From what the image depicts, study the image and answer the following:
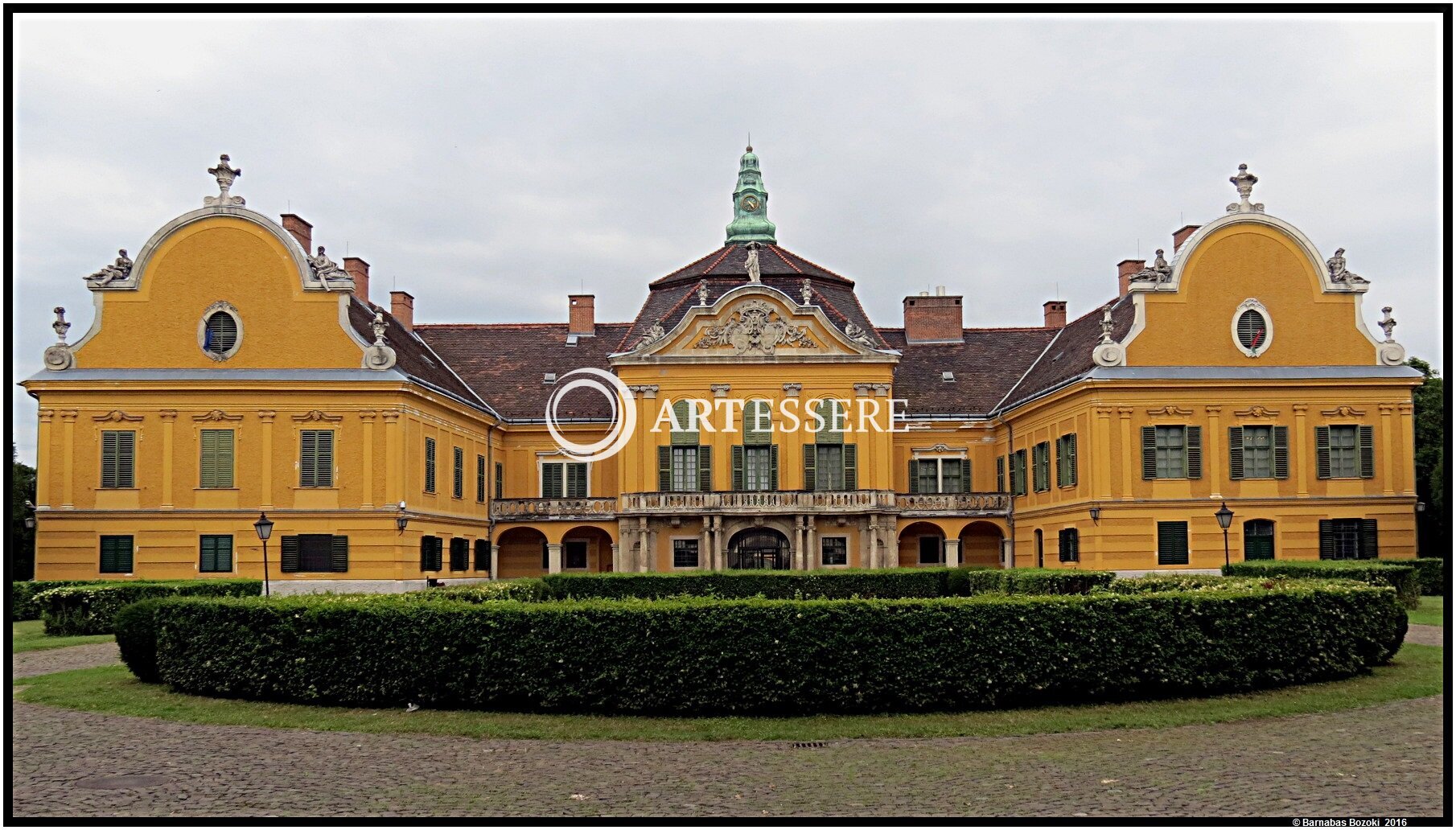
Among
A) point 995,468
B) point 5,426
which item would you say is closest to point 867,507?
point 995,468

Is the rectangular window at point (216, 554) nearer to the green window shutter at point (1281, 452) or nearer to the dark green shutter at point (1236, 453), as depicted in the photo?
the dark green shutter at point (1236, 453)

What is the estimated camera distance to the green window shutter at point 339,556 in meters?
37.0

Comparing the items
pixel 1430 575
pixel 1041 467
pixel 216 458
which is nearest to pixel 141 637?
pixel 216 458

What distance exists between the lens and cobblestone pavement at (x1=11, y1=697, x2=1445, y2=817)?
11.2 m

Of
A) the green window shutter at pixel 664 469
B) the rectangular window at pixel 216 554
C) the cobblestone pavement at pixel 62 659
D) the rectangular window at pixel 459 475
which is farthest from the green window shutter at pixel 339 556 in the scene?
the green window shutter at pixel 664 469

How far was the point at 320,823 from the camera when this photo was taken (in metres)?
10.8

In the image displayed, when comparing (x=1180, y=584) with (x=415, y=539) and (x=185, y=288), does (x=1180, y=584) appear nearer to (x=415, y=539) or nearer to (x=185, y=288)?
(x=415, y=539)

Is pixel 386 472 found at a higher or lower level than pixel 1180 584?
higher

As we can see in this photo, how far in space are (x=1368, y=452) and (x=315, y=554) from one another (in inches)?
1231

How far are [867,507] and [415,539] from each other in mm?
15579

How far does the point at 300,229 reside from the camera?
44.0 metres

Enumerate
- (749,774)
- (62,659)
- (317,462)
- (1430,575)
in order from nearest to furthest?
1. (749,774)
2. (62,659)
3. (1430,575)
4. (317,462)

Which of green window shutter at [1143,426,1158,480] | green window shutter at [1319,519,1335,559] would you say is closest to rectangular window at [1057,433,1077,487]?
green window shutter at [1143,426,1158,480]

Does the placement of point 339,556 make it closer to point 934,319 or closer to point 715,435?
point 715,435
